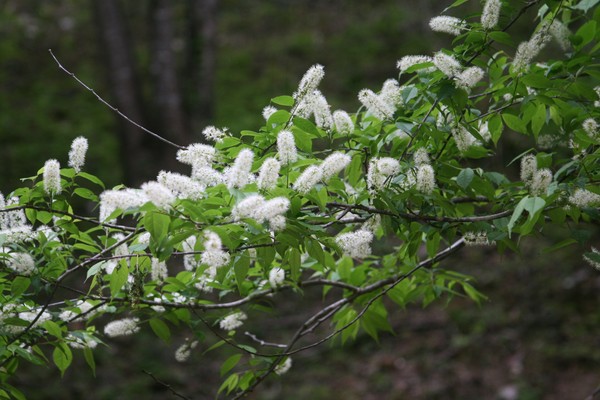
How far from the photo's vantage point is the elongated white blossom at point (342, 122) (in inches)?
Answer: 77.4

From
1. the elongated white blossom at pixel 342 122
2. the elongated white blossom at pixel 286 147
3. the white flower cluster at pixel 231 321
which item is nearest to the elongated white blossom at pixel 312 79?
the elongated white blossom at pixel 342 122

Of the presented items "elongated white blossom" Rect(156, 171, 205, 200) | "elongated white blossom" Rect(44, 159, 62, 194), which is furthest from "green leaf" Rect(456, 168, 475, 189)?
"elongated white blossom" Rect(44, 159, 62, 194)

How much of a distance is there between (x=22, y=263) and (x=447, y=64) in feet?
4.72

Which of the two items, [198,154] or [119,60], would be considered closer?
[198,154]

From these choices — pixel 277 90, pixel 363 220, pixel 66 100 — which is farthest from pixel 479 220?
pixel 66 100

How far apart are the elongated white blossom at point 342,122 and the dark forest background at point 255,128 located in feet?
2.91

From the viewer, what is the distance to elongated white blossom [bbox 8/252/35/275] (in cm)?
191

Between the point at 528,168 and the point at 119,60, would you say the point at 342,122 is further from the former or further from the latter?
the point at 119,60

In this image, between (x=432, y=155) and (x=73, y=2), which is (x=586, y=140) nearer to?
(x=432, y=155)

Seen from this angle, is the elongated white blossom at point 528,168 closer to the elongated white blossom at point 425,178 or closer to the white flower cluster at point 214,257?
the elongated white blossom at point 425,178

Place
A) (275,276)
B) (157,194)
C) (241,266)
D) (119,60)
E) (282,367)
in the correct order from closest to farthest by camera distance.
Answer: (157,194), (241,266), (275,276), (282,367), (119,60)

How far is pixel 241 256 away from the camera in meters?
1.84

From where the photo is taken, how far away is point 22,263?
1.91 m

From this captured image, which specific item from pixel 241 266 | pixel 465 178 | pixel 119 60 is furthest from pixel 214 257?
pixel 119 60
